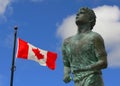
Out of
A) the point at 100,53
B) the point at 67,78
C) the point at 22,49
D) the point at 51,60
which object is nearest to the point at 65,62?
the point at 67,78

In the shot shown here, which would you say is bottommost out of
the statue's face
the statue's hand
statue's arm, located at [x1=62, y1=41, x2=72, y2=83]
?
the statue's hand

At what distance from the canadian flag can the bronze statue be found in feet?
65.5

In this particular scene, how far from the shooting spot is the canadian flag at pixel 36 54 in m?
36.7

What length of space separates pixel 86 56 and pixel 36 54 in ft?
70.6

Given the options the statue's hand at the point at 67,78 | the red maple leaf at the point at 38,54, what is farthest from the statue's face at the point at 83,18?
the red maple leaf at the point at 38,54

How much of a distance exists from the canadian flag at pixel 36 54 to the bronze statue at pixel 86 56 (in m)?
20.0

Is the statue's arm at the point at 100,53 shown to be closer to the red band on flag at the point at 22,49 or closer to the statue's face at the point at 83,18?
the statue's face at the point at 83,18

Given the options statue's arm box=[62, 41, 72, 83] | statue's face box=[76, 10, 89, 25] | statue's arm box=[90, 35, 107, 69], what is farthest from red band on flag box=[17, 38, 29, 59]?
statue's arm box=[90, 35, 107, 69]

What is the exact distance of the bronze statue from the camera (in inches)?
624

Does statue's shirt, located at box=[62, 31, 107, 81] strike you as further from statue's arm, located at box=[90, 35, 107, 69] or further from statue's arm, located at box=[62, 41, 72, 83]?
statue's arm, located at box=[62, 41, 72, 83]

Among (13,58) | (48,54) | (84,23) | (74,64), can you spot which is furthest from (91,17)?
(48,54)

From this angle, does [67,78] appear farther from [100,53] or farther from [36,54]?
[36,54]

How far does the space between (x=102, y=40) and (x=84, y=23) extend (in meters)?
0.80

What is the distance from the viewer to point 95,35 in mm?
16094
